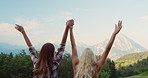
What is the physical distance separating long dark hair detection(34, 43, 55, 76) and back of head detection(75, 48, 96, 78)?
0.91 m

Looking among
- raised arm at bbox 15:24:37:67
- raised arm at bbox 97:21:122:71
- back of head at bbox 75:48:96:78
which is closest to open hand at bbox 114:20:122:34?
raised arm at bbox 97:21:122:71

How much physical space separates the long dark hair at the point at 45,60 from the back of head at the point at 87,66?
0.91 meters

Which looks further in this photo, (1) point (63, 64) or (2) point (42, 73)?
(1) point (63, 64)

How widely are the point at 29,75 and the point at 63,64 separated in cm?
883

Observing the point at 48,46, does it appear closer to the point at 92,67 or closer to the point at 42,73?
the point at 42,73

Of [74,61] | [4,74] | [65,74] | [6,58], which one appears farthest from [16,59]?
[74,61]

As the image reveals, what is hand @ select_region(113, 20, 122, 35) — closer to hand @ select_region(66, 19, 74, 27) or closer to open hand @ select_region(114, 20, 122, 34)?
open hand @ select_region(114, 20, 122, 34)

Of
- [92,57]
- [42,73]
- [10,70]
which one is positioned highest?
[10,70]

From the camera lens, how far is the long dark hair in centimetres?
262

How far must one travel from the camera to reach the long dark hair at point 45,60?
2615 mm

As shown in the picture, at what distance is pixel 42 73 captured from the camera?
2639mm

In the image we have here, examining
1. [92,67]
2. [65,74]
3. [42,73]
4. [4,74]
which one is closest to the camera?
[42,73]

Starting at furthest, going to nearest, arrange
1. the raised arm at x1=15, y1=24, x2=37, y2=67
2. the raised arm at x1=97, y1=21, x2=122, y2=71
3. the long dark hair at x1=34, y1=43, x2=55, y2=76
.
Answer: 1. the raised arm at x1=97, y1=21, x2=122, y2=71
2. the raised arm at x1=15, y1=24, x2=37, y2=67
3. the long dark hair at x1=34, y1=43, x2=55, y2=76

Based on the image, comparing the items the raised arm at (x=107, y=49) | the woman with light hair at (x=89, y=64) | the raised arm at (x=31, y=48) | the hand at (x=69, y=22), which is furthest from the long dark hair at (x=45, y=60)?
the raised arm at (x=107, y=49)
